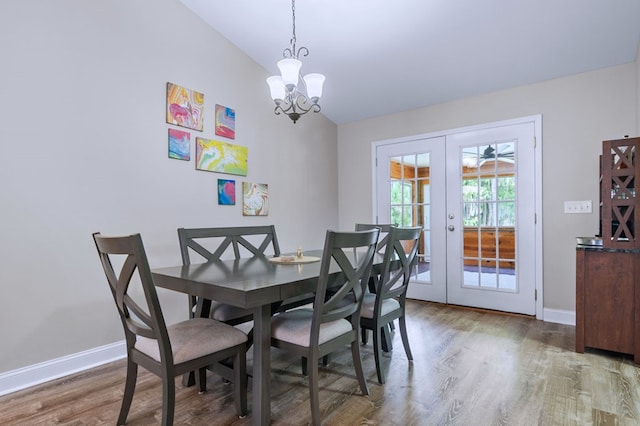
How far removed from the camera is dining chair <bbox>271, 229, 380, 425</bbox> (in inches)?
62.6

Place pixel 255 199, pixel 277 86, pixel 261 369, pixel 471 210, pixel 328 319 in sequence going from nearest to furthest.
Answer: pixel 261 369, pixel 328 319, pixel 277 86, pixel 255 199, pixel 471 210

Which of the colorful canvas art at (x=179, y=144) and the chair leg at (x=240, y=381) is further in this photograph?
the colorful canvas art at (x=179, y=144)

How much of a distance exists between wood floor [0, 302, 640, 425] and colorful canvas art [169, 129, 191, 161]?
1645mm

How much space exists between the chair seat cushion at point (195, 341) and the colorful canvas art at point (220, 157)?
5.50 feet

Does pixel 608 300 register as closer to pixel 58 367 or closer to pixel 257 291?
pixel 257 291

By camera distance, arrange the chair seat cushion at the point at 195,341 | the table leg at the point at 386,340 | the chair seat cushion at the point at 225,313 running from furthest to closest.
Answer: the table leg at the point at 386,340 < the chair seat cushion at the point at 225,313 < the chair seat cushion at the point at 195,341

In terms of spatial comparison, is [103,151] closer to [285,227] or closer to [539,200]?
[285,227]

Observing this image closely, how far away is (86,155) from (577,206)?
4.02 m

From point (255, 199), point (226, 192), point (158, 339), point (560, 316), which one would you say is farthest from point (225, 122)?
point (560, 316)

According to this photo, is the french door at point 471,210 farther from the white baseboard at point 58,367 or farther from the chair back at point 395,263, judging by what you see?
the white baseboard at point 58,367

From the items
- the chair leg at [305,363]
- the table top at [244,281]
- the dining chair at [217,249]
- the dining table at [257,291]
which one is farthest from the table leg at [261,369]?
the chair leg at [305,363]

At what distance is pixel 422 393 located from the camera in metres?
1.92

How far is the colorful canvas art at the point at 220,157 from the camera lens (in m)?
3.04

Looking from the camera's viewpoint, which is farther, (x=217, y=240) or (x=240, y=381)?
(x=217, y=240)
